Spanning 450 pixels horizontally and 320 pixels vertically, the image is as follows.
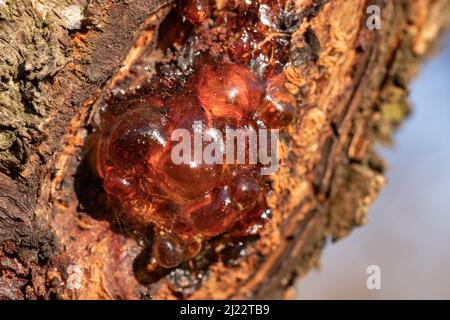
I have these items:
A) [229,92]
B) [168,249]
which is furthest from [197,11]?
[168,249]

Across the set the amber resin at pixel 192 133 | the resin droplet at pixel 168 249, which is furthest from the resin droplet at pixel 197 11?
the resin droplet at pixel 168 249

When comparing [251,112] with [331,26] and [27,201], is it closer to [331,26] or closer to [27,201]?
[331,26]

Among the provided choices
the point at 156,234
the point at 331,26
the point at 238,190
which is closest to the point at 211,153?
the point at 238,190

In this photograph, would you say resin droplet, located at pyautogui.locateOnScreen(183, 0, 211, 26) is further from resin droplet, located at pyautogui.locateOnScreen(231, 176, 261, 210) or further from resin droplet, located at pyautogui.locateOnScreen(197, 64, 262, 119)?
resin droplet, located at pyautogui.locateOnScreen(231, 176, 261, 210)

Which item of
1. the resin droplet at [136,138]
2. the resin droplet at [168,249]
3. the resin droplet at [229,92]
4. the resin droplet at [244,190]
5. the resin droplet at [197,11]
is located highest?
the resin droplet at [197,11]

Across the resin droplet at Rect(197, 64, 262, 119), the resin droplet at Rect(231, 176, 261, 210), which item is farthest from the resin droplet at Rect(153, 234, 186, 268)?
the resin droplet at Rect(197, 64, 262, 119)

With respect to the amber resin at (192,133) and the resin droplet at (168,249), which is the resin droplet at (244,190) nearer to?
the amber resin at (192,133)
